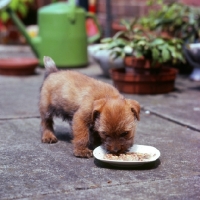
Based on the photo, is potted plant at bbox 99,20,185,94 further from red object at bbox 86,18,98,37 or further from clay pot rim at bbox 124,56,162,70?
red object at bbox 86,18,98,37

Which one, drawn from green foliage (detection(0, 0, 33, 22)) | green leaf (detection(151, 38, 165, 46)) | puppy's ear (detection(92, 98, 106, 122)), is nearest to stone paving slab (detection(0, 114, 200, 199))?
puppy's ear (detection(92, 98, 106, 122))

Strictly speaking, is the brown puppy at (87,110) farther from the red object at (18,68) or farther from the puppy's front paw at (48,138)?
the red object at (18,68)

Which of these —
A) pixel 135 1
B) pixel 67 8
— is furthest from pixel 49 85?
pixel 135 1

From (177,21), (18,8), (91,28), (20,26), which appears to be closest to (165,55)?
(177,21)

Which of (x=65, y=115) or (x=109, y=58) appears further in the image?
(x=109, y=58)

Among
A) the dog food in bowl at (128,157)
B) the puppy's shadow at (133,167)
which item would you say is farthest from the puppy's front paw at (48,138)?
the dog food in bowl at (128,157)

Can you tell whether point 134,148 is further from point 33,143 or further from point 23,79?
point 23,79
